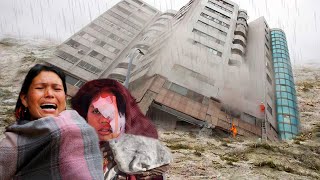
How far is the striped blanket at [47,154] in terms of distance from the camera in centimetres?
186

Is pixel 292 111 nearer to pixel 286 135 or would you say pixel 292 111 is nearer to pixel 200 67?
pixel 286 135

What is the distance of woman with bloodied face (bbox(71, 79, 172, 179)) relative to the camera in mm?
2929

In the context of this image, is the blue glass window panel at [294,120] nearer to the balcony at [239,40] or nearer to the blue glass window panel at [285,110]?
the blue glass window panel at [285,110]

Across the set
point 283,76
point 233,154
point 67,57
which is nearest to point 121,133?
point 233,154

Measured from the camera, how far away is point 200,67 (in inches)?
1475

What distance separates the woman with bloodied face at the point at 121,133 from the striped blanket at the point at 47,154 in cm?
101

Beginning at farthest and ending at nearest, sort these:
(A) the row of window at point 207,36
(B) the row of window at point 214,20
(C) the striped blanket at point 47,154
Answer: (B) the row of window at point 214,20 → (A) the row of window at point 207,36 → (C) the striped blanket at point 47,154

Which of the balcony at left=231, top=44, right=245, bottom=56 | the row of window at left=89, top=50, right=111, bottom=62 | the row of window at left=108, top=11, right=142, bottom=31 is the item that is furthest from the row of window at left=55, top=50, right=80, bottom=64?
the balcony at left=231, top=44, right=245, bottom=56

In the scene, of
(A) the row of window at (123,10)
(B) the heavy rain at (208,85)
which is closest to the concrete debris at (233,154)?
(B) the heavy rain at (208,85)

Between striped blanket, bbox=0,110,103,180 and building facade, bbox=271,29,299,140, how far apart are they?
3837cm

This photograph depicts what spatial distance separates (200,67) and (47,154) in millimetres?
36050

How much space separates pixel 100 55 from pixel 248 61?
805 inches

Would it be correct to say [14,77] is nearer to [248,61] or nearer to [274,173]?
[248,61]

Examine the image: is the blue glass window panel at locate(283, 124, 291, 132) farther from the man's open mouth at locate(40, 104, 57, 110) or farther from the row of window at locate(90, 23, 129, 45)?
the man's open mouth at locate(40, 104, 57, 110)
